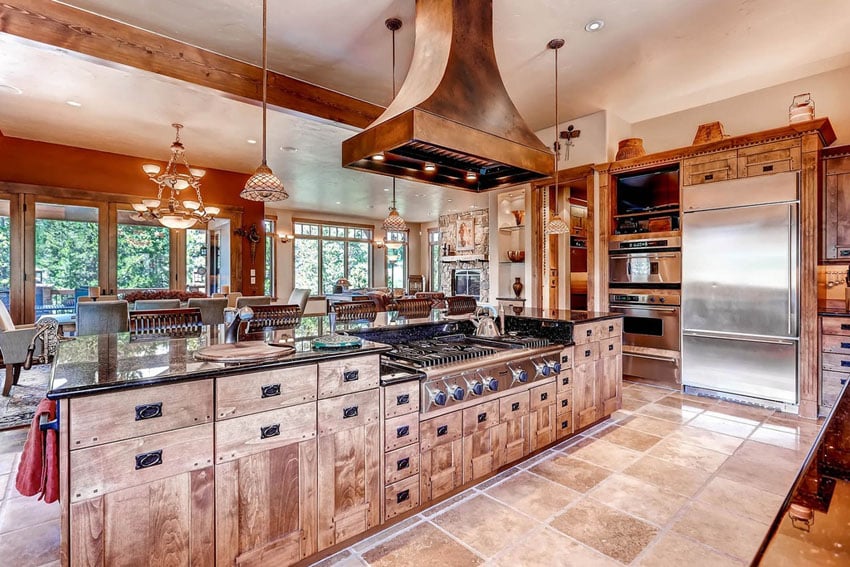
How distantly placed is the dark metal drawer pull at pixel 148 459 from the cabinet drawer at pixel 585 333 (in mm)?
2654

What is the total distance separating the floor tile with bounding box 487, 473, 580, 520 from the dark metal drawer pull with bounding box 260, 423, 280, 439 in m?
1.39

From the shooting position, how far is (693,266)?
4277 mm

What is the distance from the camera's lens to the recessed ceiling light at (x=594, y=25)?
3141 millimetres

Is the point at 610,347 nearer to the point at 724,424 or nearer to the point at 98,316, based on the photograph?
the point at 724,424

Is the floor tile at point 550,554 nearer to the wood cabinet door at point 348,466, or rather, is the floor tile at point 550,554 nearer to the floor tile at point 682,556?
the floor tile at point 682,556

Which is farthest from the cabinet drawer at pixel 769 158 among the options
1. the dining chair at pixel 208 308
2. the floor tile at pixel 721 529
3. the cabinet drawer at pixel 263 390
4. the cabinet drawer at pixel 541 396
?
the dining chair at pixel 208 308

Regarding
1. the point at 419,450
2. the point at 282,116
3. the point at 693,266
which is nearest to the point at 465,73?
the point at 419,450

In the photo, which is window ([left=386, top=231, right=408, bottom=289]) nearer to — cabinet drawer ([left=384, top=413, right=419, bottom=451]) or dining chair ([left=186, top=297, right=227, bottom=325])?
dining chair ([left=186, top=297, right=227, bottom=325])

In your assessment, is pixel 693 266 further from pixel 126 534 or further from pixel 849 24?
pixel 126 534

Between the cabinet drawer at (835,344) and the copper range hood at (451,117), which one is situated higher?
the copper range hood at (451,117)

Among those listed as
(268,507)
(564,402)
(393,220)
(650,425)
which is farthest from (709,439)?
(393,220)

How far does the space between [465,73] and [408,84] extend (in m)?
0.34

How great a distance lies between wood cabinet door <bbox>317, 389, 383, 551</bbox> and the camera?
176 cm

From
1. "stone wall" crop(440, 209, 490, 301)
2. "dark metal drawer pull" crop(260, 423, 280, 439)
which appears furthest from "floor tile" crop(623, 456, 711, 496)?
"stone wall" crop(440, 209, 490, 301)
